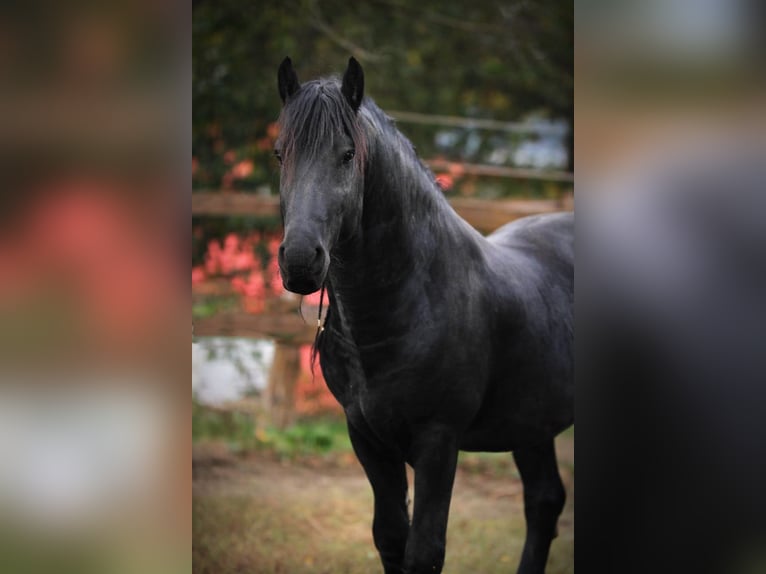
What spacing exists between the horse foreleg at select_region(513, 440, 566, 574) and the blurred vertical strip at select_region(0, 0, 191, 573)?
237cm

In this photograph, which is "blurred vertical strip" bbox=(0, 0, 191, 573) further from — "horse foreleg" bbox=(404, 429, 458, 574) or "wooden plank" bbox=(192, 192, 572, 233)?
"wooden plank" bbox=(192, 192, 572, 233)

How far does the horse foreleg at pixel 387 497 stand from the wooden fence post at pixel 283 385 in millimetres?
A: 2946

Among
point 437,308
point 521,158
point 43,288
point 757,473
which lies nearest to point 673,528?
point 757,473

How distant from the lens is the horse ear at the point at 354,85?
205 centimetres

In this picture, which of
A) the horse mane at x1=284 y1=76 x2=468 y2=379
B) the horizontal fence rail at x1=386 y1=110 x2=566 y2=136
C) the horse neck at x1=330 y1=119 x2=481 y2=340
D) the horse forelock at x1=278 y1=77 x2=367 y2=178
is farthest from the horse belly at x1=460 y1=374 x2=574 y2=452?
the horizontal fence rail at x1=386 y1=110 x2=566 y2=136

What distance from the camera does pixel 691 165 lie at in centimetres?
82

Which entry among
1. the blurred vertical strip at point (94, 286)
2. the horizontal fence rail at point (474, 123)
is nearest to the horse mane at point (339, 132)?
the blurred vertical strip at point (94, 286)

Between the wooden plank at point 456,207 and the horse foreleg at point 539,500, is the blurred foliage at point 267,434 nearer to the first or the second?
the wooden plank at point 456,207

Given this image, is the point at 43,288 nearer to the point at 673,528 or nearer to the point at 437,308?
the point at 673,528

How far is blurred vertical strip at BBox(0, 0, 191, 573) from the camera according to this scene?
39.3 inches

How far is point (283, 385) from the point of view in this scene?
5.50 m

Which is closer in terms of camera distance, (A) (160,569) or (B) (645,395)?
(B) (645,395)

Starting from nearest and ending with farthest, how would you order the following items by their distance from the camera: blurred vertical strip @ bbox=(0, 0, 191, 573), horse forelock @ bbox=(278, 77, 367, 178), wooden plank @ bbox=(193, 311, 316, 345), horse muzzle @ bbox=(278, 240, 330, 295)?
blurred vertical strip @ bbox=(0, 0, 191, 573), horse muzzle @ bbox=(278, 240, 330, 295), horse forelock @ bbox=(278, 77, 367, 178), wooden plank @ bbox=(193, 311, 316, 345)

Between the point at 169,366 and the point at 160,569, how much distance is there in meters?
0.29
